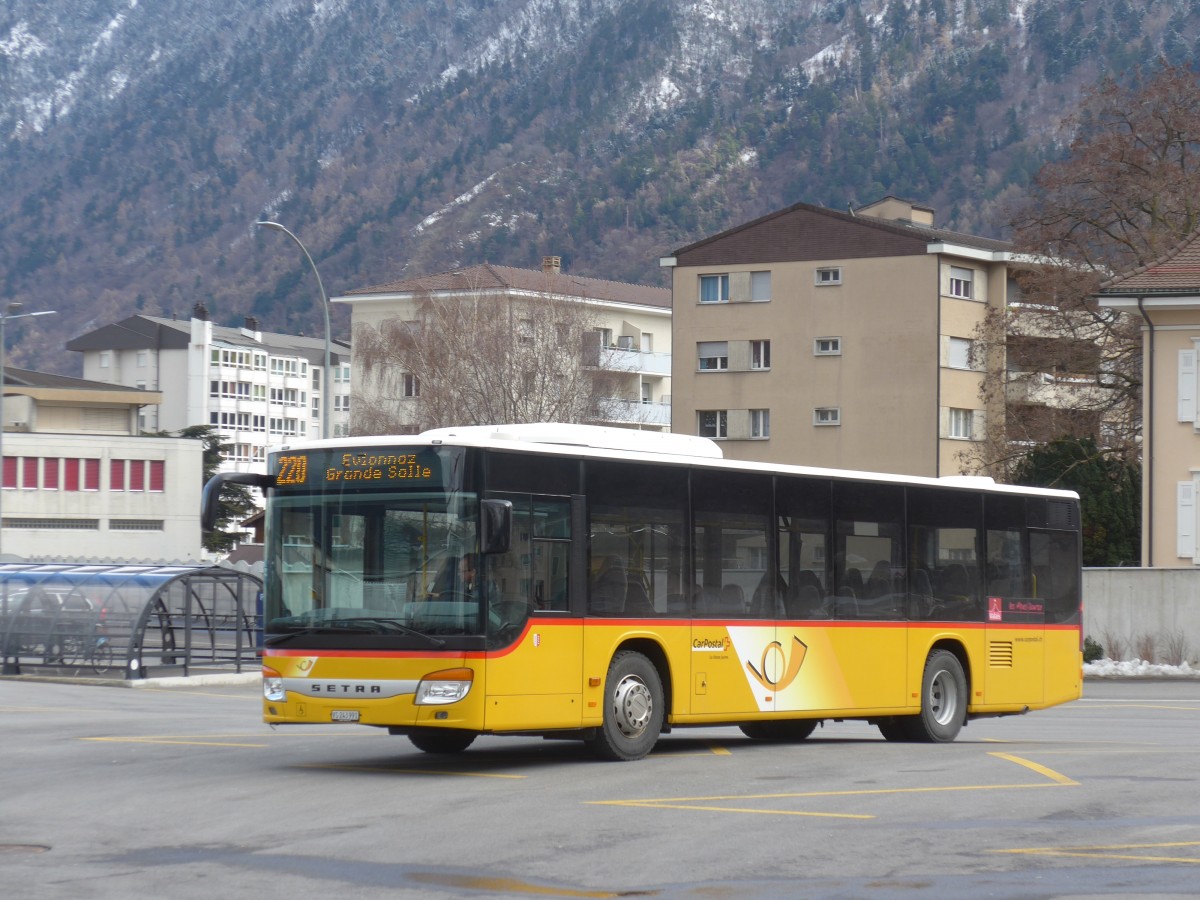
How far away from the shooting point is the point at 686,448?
17.5m

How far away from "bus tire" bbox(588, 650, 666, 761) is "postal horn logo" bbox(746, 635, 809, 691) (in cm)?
130

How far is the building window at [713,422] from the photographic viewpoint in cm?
8350

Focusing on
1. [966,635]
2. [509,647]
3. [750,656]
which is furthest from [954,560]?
[509,647]

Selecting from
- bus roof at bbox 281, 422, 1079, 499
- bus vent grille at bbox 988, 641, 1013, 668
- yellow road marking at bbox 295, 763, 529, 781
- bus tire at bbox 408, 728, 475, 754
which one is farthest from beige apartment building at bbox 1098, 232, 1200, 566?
yellow road marking at bbox 295, 763, 529, 781

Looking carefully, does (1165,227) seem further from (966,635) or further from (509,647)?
(509,647)

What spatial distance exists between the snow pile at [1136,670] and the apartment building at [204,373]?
12011 cm

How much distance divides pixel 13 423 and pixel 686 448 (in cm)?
9130

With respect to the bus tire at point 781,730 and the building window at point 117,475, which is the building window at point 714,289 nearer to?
the building window at point 117,475

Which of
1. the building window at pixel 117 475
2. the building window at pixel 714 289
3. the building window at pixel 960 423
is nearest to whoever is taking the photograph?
the building window at pixel 960 423

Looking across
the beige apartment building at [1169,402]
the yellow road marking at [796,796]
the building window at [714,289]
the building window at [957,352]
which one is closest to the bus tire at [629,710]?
the yellow road marking at [796,796]

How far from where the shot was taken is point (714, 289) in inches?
3270

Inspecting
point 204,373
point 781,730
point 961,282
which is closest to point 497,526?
point 781,730

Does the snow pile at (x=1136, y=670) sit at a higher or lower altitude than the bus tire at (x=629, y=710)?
lower

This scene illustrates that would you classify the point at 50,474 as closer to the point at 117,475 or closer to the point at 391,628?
the point at 117,475
